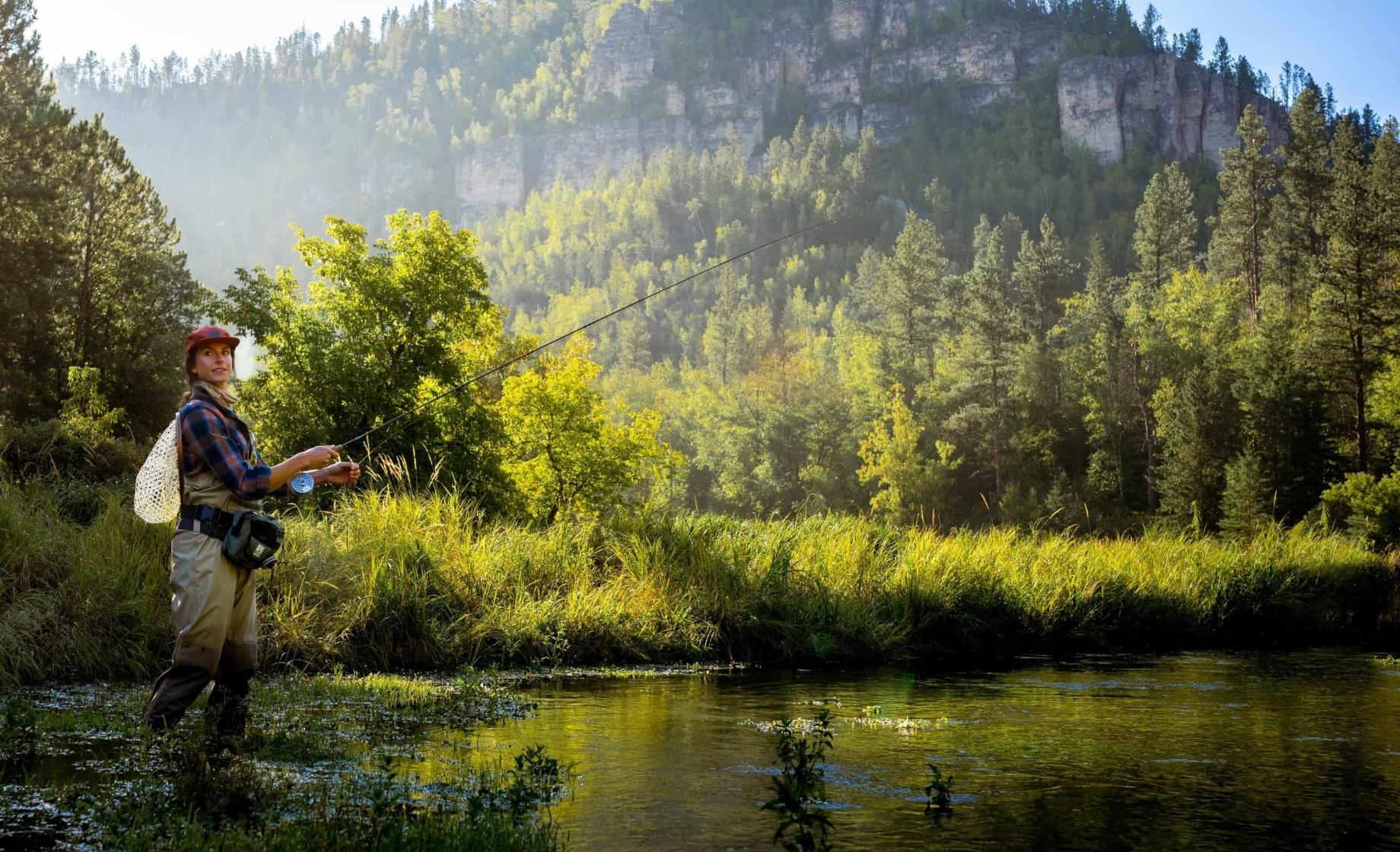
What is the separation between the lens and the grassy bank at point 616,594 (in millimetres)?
8742

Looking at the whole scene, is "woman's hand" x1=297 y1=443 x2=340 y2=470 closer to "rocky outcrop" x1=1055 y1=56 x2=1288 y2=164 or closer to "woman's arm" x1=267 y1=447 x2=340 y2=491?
"woman's arm" x1=267 y1=447 x2=340 y2=491

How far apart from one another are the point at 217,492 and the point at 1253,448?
1808 inches

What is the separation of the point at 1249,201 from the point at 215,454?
76.1 meters

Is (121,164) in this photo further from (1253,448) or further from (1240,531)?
(1253,448)

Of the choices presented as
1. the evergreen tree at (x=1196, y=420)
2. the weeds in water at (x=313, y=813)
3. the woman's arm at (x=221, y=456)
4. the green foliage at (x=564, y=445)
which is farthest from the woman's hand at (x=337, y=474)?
the evergreen tree at (x=1196, y=420)

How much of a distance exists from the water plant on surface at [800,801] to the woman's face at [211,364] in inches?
128

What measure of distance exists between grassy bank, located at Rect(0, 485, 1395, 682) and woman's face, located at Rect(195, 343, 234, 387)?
3409 millimetres

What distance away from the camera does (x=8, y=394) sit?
31.0 meters

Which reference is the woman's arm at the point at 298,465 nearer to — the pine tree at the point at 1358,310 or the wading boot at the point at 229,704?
the wading boot at the point at 229,704

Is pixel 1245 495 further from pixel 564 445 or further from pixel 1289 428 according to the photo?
pixel 564 445

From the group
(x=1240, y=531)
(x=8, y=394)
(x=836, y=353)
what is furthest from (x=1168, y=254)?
(x=8, y=394)

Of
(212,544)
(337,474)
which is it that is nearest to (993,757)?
(337,474)

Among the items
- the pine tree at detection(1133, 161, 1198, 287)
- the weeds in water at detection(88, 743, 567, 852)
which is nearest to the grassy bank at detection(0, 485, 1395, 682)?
the weeds in water at detection(88, 743, 567, 852)

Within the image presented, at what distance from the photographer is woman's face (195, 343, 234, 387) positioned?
583 centimetres
